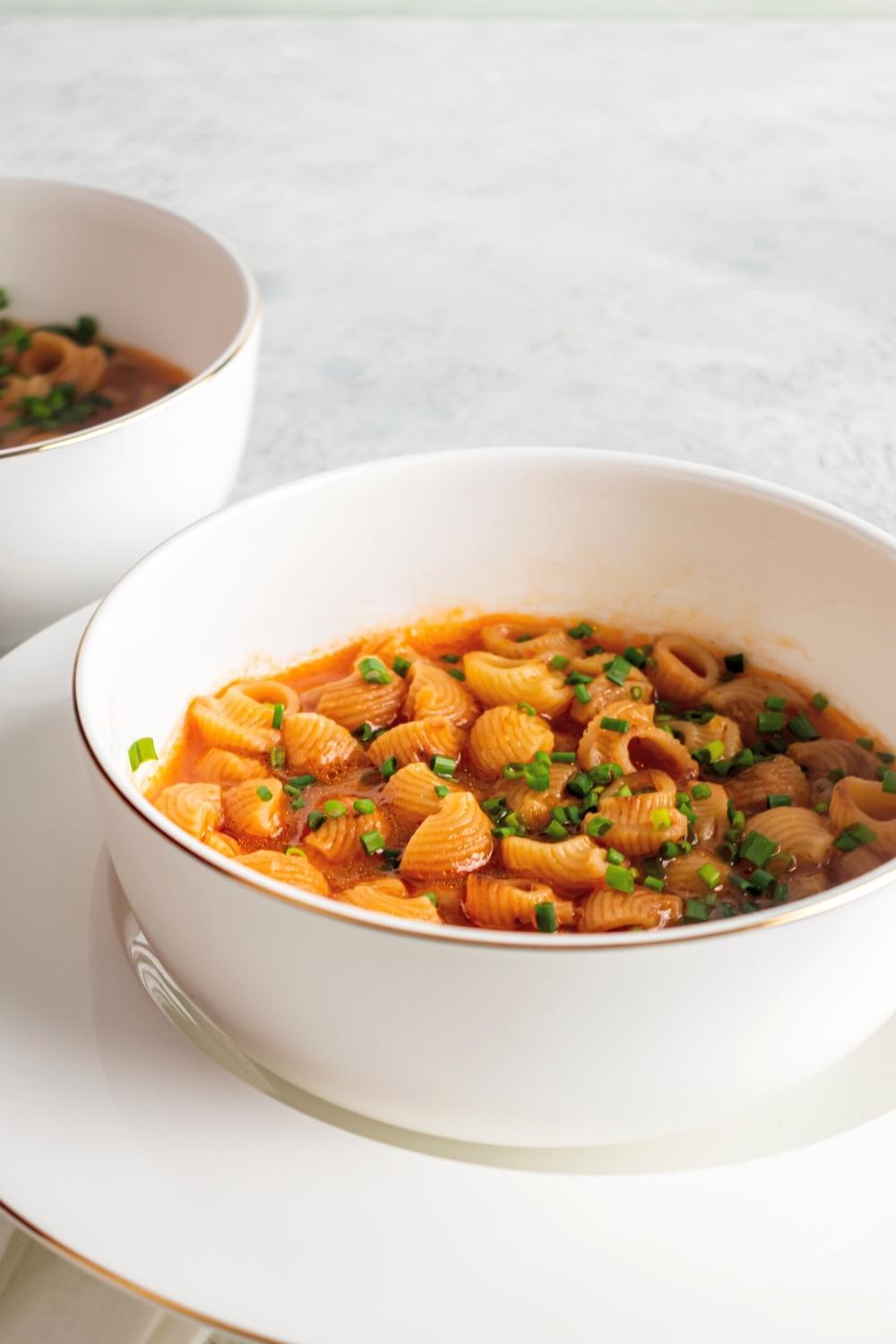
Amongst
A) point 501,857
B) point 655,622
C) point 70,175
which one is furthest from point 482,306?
point 501,857

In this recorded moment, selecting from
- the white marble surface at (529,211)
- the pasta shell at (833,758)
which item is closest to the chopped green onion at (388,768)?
the pasta shell at (833,758)

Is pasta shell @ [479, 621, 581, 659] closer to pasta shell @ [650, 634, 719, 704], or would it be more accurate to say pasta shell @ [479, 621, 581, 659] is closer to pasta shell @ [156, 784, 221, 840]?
pasta shell @ [650, 634, 719, 704]

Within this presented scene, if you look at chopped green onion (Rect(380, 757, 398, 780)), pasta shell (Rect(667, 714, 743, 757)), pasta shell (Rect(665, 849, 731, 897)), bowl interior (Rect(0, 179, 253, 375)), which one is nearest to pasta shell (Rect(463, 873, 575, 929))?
pasta shell (Rect(665, 849, 731, 897))

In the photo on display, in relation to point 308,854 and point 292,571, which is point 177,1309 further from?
point 292,571

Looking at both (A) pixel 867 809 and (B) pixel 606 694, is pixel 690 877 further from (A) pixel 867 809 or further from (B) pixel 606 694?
(B) pixel 606 694

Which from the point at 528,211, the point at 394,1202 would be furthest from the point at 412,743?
the point at 528,211

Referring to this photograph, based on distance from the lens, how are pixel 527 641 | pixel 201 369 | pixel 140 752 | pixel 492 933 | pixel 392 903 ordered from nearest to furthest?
pixel 492 933 < pixel 392 903 < pixel 140 752 < pixel 527 641 < pixel 201 369

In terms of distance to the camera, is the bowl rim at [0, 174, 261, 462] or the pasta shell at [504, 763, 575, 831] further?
the bowl rim at [0, 174, 261, 462]
